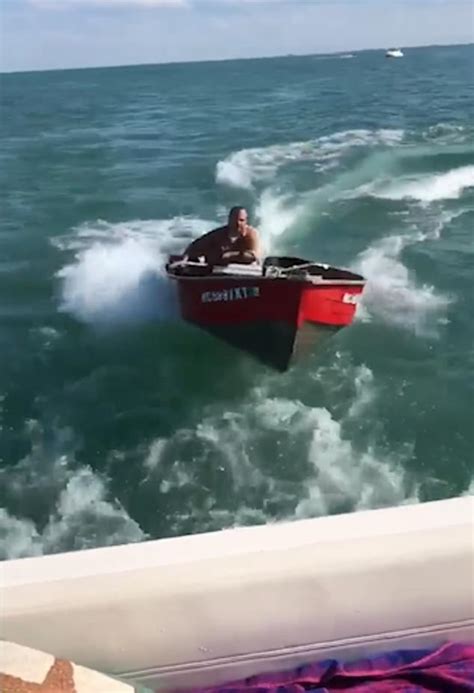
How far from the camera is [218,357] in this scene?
275 inches

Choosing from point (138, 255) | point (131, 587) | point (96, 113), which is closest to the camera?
point (131, 587)

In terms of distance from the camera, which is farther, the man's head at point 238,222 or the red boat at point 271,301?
the man's head at point 238,222

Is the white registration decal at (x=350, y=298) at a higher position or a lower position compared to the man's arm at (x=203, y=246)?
lower

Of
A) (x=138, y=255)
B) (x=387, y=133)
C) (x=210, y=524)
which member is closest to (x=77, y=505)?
(x=210, y=524)

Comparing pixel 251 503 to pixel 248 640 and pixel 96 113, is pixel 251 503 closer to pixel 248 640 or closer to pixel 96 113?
pixel 248 640

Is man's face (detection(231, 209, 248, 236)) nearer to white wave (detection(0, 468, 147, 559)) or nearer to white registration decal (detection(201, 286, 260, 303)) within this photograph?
white registration decal (detection(201, 286, 260, 303))

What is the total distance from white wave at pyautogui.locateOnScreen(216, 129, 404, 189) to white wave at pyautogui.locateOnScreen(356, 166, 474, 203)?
48.1 inches

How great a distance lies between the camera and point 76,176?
14.3 m

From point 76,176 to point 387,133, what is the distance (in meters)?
5.13

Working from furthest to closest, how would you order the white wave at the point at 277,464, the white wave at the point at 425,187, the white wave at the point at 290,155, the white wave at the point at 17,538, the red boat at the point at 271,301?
1. the white wave at the point at 290,155
2. the white wave at the point at 425,187
3. the red boat at the point at 271,301
4. the white wave at the point at 277,464
5. the white wave at the point at 17,538

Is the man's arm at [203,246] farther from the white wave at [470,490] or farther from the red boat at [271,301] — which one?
the white wave at [470,490]

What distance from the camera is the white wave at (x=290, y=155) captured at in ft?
42.4

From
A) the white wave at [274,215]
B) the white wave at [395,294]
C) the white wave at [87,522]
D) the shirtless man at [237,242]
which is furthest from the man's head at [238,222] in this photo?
the white wave at [274,215]

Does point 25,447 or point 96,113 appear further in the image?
point 96,113
